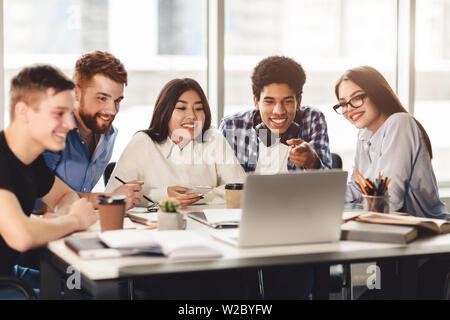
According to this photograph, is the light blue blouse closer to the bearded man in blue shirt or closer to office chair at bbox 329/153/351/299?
office chair at bbox 329/153/351/299

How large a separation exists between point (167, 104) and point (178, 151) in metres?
0.22

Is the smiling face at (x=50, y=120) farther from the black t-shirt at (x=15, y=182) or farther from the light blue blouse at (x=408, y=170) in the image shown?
the light blue blouse at (x=408, y=170)

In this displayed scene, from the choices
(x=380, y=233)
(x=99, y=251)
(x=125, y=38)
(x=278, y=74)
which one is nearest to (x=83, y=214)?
(x=99, y=251)

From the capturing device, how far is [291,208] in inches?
63.9

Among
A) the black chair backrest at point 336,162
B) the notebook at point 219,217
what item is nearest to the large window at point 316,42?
the black chair backrest at point 336,162

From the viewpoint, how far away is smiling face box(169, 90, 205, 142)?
9.23 feet

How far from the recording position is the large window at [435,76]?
4707 mm

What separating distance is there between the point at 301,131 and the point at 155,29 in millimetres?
1395

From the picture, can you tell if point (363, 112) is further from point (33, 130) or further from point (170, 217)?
point (33, 130)

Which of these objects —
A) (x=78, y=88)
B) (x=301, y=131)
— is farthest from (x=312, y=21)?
(x=78, y=88)

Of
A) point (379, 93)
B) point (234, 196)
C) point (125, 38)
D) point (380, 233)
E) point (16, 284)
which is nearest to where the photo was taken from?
point (16, 284)

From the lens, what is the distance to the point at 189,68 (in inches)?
161

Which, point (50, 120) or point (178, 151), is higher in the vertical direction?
point (50, 120)
